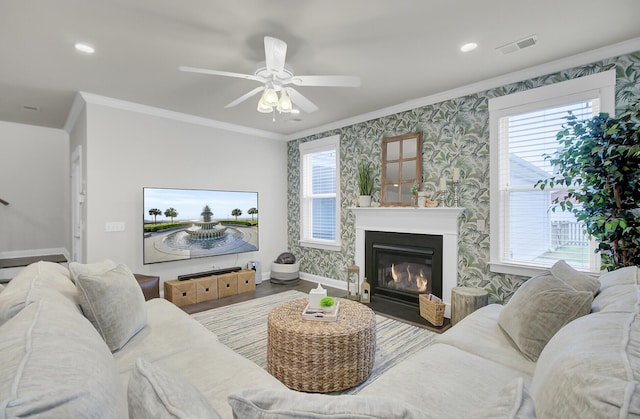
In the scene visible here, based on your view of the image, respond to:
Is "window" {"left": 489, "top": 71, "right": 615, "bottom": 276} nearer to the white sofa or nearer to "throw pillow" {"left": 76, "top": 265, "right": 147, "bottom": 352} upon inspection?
the white sofa

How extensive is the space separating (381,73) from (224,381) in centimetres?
301

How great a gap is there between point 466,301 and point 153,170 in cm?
426

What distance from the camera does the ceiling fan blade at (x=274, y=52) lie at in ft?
7.17

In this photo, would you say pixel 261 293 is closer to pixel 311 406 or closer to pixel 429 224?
pixel 429 224

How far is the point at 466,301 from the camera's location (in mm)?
3148

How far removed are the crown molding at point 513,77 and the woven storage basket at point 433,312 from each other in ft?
7.90

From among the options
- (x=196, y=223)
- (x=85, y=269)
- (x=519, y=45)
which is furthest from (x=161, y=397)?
(x=196, y=223)

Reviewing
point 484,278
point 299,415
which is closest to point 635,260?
point 484,278

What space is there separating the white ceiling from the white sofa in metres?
1.81

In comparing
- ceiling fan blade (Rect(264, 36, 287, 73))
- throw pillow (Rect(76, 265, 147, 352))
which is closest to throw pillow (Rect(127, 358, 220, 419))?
throw pillow (Rect(76, 265, 147, 352))

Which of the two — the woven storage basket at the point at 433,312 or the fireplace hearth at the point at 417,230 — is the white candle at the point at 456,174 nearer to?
the fireplace hearth at the point at 417,230

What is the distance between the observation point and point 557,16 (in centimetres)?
223

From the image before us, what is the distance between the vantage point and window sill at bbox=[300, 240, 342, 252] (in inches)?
196

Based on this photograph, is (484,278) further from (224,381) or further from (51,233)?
(51,233)
